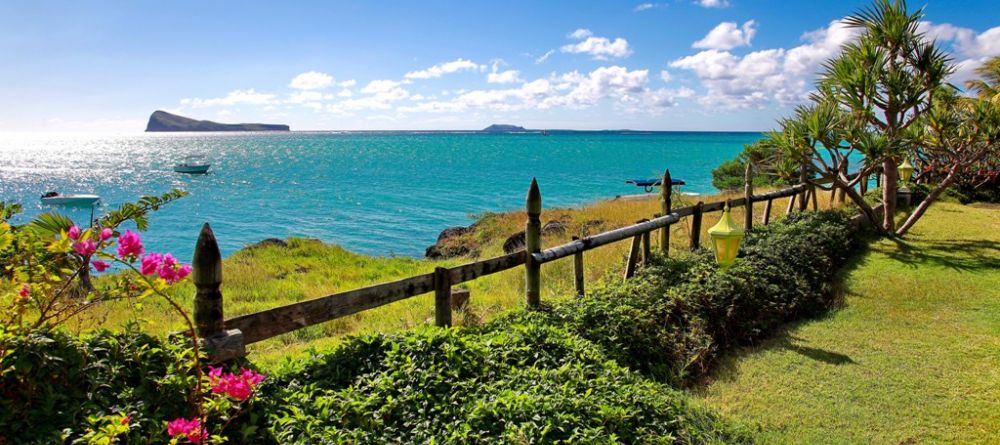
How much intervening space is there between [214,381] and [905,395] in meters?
5.96

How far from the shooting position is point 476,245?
2048 centimetres

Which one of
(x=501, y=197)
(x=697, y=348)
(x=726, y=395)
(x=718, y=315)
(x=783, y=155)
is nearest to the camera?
(x=726, y=395)

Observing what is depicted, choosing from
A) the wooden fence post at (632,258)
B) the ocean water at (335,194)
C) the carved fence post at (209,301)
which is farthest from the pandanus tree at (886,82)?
the ocean water at (335,194)

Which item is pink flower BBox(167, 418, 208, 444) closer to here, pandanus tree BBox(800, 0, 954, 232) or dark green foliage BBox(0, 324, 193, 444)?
dark green foliage BBox(0, 324, 193, 444)

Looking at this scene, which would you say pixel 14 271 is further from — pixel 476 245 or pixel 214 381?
pixel 476 245

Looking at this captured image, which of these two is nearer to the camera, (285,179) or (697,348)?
(697,348)

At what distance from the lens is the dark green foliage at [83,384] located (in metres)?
2.70

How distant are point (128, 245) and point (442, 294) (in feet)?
9.73

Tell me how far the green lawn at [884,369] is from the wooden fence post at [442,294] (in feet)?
8.26

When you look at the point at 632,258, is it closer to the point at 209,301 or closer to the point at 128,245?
the point at 209,301

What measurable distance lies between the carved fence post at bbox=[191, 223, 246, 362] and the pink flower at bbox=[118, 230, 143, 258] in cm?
94

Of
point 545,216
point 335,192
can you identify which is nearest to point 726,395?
point 545,216

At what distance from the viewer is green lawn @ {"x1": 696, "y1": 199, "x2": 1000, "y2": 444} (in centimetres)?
487

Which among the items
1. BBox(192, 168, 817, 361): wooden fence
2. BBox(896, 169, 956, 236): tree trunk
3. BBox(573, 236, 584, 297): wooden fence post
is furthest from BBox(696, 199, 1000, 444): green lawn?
BBox(896, 169, 956, 236): tree trunk
